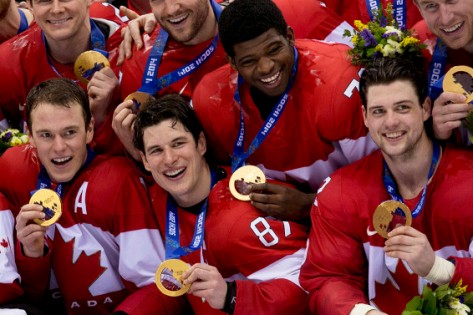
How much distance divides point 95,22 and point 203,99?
115 centimetres

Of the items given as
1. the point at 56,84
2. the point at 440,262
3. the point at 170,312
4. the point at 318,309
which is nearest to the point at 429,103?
the point at 440,262

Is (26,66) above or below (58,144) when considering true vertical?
above

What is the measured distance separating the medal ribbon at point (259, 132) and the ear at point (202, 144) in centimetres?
15

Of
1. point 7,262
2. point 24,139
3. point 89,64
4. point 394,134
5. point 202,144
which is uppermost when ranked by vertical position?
point 394,134

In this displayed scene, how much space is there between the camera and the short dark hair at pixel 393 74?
13.4ft

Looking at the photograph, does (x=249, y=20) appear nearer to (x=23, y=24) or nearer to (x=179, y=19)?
(x=179, y=19)

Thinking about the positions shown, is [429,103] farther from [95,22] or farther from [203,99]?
[95,22]

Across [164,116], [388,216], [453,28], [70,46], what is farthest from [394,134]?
[70,46]

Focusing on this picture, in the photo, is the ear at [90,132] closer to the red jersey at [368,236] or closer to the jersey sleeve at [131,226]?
the jersey sleeve at [131,226]

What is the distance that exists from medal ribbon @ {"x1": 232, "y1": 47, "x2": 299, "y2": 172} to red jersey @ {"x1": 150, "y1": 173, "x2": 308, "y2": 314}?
0.18 m

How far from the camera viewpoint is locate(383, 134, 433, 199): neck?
13.3 ft

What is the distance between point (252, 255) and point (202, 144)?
67 centimetres

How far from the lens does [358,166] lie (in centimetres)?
429

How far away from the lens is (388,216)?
3.91 meters
